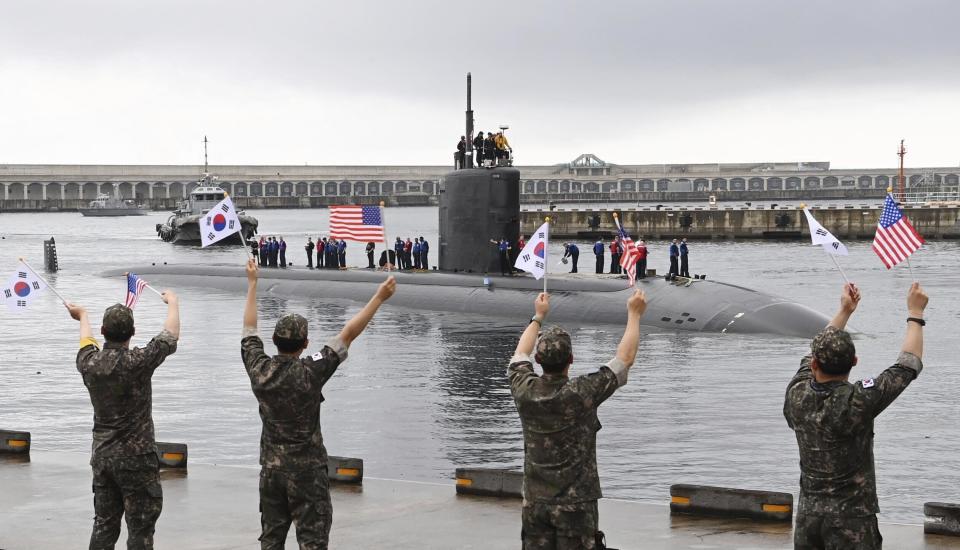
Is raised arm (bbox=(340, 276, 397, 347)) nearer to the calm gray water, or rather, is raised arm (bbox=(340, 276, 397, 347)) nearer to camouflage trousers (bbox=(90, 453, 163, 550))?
camouflage trousers (bbox=(90, 453, 163, 550))

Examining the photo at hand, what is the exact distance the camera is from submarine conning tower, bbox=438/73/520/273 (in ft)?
91.1

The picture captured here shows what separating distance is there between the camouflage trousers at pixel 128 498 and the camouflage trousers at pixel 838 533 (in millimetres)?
3866

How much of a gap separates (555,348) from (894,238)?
6.17 meters

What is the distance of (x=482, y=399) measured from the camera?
19391mm

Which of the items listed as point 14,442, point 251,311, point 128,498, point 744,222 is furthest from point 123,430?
point 744,222

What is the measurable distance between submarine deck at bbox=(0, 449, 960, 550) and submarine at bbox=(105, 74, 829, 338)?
1623cm

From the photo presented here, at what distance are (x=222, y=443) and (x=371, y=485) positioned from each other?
6.17 meters

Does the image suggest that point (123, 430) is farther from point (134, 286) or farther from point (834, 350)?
point (834, 350)

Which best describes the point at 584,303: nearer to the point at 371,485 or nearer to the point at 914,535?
the point at 371,485

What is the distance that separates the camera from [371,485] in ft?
34.6

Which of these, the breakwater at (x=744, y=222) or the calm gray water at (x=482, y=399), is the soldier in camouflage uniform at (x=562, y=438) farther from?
the breakwater at (x=744, y=222)

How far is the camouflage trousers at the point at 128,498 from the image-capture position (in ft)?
24.0

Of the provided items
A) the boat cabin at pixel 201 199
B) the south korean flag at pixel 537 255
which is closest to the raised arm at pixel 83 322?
the south korean flag at pixel 537 255

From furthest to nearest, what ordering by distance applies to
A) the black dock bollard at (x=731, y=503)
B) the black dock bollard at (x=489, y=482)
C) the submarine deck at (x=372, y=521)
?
the black dock bollard at (x=489, y=482) → the black dock bollard at (x=731, y=503) → the submarine deck at (x=372, y=521)
